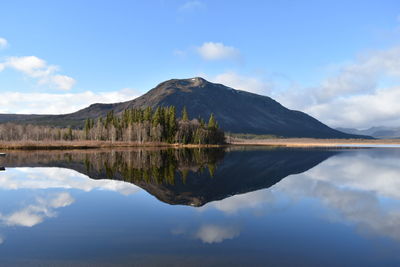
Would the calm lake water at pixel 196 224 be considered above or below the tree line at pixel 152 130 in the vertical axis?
below

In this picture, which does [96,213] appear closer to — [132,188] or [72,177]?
[132,188]

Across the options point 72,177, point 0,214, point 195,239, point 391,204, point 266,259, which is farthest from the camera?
point 72,177

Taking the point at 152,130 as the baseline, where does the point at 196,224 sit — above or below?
below

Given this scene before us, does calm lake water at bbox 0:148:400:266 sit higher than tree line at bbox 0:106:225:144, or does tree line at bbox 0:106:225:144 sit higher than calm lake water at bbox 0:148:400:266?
tree line at bbox 0:106:225:144

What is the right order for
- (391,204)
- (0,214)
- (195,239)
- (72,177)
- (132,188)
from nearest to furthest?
1. (195,239)
2. (0,214)
3. (391,204)
4. (132,188)
5. (72,177)

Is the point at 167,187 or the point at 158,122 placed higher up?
the point at 158,122

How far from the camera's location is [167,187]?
29.7m

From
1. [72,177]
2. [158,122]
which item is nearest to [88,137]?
[158,122]

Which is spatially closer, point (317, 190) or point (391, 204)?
point (391, 204)

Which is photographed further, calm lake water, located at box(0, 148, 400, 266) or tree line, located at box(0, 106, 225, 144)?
tree line, located at box(0, 106, 225, 144)

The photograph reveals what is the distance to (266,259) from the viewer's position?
40.3ft

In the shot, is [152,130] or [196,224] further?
[152,130]

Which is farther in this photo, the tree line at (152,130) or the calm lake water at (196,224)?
the tree line at (152,130)

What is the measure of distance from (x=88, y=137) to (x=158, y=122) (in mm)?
53338
